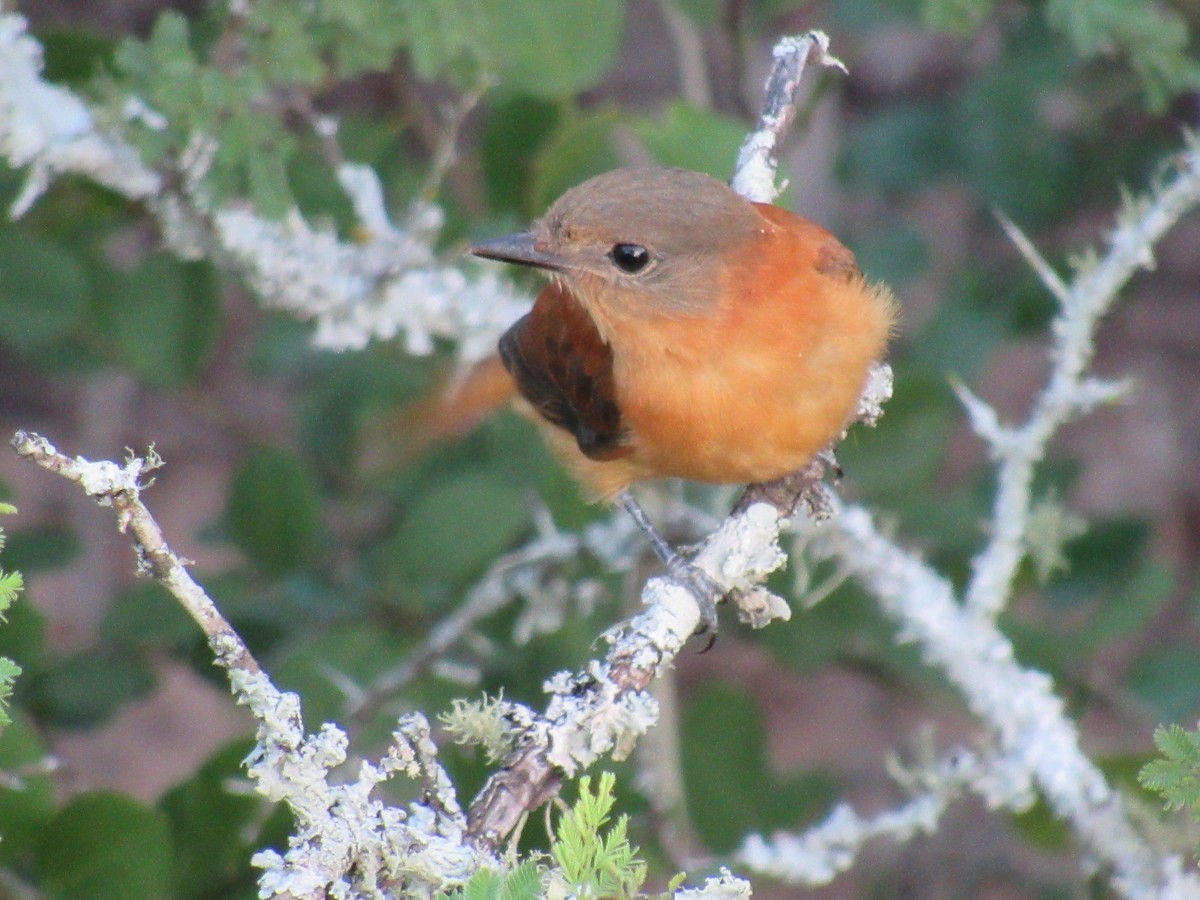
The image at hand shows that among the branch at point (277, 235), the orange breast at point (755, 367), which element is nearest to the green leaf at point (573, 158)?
the branch at point (277, 235)

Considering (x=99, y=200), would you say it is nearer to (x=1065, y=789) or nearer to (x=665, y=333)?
(x=665, y=333)

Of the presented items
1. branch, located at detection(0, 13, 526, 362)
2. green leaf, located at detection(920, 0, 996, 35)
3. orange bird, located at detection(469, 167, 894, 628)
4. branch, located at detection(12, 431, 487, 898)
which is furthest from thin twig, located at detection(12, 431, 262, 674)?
green leaf, located at detection(920, 0, 996, 35)

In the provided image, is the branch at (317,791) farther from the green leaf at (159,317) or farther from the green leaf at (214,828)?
the green leaf at (159,317)

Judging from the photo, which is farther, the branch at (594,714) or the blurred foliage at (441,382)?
the blurred foliage at (441,382)

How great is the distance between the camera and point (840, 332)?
345 centimetres

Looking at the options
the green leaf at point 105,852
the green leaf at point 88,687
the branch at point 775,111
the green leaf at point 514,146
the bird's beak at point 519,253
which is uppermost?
the green leaf at point 514,146

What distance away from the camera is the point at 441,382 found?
4.63 metres

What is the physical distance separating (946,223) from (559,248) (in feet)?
12.0

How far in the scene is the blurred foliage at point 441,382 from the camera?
320cm

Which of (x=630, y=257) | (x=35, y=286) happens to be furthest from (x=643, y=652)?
(x=35, y=286)

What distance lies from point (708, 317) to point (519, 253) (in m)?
0.47

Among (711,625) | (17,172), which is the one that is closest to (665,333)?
(711,625)

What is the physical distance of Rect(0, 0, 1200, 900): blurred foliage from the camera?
3.20 meters

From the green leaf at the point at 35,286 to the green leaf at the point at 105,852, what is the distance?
1.53 meters
